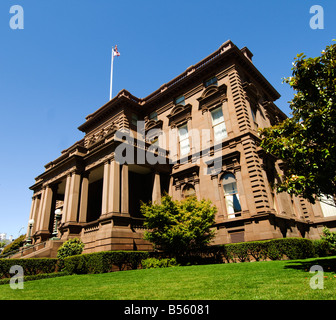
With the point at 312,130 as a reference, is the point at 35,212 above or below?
above

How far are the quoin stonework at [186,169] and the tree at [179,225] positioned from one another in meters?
2.81

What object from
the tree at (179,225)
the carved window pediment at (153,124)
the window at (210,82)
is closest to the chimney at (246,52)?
the window at (210,82)

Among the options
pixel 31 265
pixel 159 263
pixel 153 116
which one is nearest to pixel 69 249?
pixel 31 265

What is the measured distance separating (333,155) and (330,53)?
384 centimetres

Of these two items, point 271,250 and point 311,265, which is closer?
point 311,265

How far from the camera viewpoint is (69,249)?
1803 cm

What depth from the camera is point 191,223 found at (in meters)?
16.0

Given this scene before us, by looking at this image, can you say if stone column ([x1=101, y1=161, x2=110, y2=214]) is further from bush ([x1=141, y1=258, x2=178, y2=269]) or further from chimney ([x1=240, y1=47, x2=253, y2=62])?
chimney ([x1=240, y1=47, x2=253, y2=62])

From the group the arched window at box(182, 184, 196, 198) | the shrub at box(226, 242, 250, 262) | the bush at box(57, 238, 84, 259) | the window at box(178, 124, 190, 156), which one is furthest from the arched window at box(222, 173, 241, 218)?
the bush at box(57, 238, 84, 259)

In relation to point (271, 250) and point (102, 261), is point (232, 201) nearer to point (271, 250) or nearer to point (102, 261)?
point (271, 250)

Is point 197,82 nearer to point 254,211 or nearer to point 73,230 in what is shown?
point 254,211

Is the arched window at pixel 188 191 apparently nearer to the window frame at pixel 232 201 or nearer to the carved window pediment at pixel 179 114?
the window frame at pixel 232 201

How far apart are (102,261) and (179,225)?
5.39m
